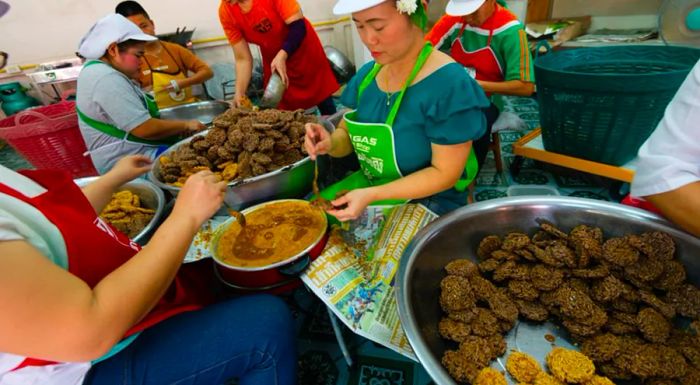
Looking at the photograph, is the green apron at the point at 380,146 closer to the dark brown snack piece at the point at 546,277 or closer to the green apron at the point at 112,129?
the dark brown snack piece at the point at 546,277

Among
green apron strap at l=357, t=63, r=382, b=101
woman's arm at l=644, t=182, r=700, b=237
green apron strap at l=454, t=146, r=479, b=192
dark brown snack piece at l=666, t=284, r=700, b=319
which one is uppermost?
green apron strap at l=357, t=63, r=382, b=101

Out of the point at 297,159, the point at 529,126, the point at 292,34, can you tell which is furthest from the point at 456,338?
the point at 529,126

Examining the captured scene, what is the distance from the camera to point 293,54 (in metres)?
2.47

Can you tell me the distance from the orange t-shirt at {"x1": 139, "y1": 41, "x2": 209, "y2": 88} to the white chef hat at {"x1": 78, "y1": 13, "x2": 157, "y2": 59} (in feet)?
3.48

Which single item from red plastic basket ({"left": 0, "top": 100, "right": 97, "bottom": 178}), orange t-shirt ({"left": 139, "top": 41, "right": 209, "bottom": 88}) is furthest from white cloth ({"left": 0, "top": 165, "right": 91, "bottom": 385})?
orange t-shirt ({"left": 139, "top": 41, "right": 209, "bottom": 88})

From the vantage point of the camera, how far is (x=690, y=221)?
0.85 meters

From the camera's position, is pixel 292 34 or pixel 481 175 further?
pixel 481 175

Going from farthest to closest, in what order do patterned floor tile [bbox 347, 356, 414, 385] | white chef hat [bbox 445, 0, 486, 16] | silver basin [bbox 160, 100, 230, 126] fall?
silver basin [bbox 160, 100, 230, 126]
white chef hat [bbox 445, 0, 486, 16]
patterned floor tile [bbox 347, 356, 414, 385]

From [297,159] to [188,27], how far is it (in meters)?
4.58

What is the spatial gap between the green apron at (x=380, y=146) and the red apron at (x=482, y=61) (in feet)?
3.38

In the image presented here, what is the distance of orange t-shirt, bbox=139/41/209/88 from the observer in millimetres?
2783

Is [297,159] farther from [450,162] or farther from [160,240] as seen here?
[160,240]

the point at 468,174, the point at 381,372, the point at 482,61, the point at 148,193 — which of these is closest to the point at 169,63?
the point at 148,193

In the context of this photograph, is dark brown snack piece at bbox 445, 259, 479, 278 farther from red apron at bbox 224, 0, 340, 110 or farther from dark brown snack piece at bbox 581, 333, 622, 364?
red apron at bbox 224, 0, 340, 110
